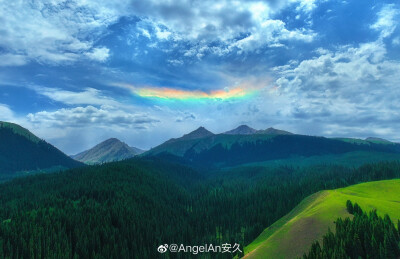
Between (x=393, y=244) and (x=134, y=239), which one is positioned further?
(x=134, y=239)

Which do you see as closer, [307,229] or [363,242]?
[363,242]

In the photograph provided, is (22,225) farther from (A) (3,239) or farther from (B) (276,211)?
(B) (276,211)

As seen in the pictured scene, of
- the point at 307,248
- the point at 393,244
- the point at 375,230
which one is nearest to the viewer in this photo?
the point at 393,244

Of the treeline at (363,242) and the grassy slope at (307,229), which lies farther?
the grassy slope at (307,229)

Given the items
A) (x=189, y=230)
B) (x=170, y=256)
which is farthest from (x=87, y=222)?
(x=189, y=230)

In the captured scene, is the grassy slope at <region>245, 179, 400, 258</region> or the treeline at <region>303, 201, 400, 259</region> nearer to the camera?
the treeline at <region>303, 201, 400, 259</region>

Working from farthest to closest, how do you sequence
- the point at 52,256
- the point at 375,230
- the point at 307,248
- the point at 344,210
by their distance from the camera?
1. the point at 52,256
2. the point at 344,210
3. the point at 307,248
4. the point at 375,230

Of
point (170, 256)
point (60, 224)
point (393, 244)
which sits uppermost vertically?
point (393, 244)

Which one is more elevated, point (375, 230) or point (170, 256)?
point (375, 230)
